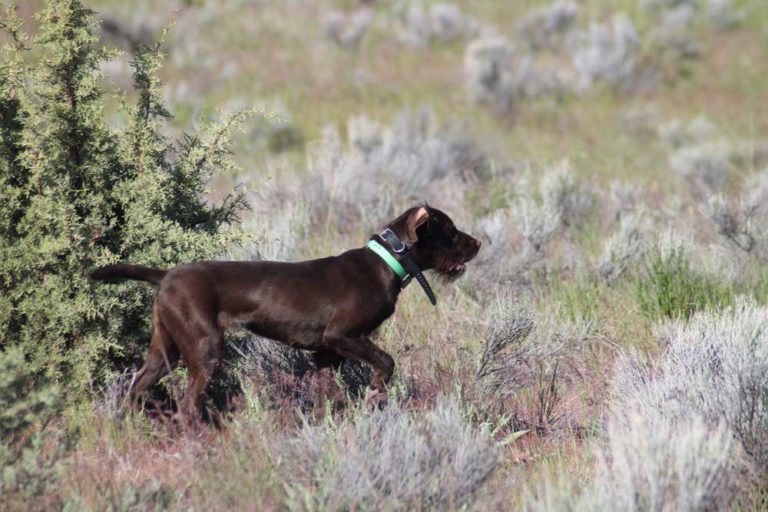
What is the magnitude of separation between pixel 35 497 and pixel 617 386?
→ 296cm

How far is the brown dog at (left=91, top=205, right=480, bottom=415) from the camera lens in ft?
14.7

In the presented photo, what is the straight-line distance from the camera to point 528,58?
68.2ft

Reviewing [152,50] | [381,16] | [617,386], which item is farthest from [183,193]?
[381,16]

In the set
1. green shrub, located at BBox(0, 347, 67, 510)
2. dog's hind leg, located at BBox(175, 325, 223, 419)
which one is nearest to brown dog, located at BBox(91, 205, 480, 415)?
dog's hind leg, located at BBox(175, 325, 223, 419)

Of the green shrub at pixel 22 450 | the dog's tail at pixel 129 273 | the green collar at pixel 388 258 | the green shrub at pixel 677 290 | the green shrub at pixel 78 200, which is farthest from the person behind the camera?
the green shrub at pixel 677 290

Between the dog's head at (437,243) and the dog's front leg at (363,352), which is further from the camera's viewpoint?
the dog's head at (437,243)

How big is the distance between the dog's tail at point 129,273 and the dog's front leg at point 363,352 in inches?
33.5

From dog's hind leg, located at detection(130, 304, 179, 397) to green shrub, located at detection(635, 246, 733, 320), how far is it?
138 inches

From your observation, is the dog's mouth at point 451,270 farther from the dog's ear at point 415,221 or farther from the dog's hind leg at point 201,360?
the dog's hind leg at point 201,360

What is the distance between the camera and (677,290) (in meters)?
6.96

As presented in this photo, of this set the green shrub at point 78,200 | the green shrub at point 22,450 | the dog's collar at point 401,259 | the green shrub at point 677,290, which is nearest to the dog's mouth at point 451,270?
the dog's collar at point 401,259

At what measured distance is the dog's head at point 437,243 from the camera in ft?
17.3

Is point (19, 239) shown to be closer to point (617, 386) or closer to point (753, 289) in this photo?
point (617, 386)

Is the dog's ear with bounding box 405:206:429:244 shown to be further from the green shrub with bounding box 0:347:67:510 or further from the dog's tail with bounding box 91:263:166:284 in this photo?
the green shrub with bounding box 0:347:67:510
